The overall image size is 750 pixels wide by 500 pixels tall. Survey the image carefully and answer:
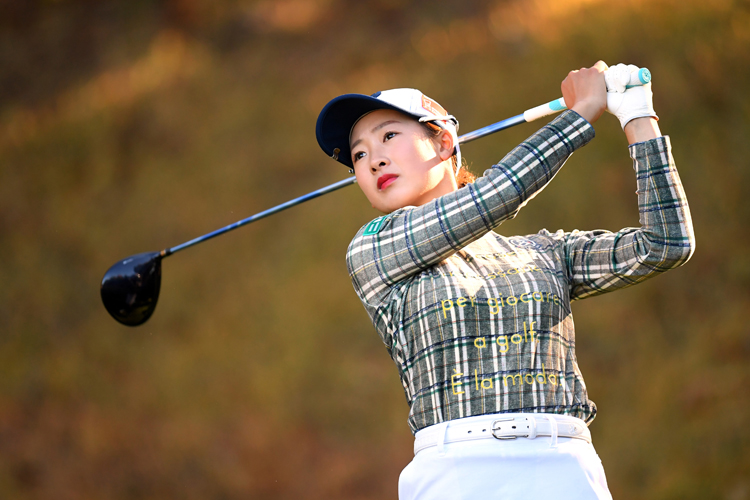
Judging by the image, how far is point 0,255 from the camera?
373 cm

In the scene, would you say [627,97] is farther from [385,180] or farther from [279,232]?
[279,232]

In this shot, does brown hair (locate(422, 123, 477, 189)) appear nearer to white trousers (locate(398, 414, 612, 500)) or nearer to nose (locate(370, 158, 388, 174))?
nose (locate(370, 158, 388, 174))

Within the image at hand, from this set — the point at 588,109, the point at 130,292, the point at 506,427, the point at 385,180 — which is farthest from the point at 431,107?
the point at 130,292

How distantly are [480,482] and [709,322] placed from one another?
2.73 metres

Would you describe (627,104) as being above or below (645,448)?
above

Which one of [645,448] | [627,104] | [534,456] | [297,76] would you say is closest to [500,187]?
[627,104]

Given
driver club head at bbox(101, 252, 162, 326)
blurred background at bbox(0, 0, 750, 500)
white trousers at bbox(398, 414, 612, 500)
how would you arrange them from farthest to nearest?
1. blurred background at bbox(0, 0, 750, 500)
2. driver club head at bbox(101, 252, 162, 326)
3. white trousers at bbox(398, 414, 612, 500)

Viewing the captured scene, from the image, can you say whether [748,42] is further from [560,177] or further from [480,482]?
[480,482]

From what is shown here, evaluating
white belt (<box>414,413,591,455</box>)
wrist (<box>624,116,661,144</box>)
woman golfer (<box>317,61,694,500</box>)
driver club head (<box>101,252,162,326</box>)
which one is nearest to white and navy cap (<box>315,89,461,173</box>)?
woman golfer (<box>317,61,694,500</box>)

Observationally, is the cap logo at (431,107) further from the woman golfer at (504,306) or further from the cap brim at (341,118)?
the woman golfer at (504,306)

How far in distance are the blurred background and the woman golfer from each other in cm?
236

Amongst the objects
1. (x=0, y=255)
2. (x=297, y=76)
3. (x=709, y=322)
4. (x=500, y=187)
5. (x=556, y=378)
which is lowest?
(x=709, y=322)

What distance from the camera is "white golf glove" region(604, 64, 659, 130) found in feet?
3.61

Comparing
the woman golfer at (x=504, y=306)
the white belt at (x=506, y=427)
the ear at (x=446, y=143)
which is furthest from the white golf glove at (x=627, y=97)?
the white belt at (x=506, y=427)
